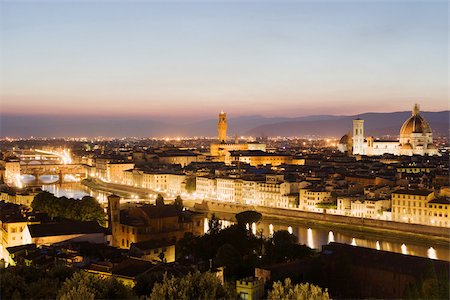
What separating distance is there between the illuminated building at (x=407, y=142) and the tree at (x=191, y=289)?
2870 centimetres

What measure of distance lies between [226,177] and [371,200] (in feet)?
23.9

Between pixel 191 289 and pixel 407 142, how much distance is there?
29838 mm

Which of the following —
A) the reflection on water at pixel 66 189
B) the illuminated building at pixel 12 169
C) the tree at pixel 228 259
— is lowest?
the reflection on water at pixel 66 189

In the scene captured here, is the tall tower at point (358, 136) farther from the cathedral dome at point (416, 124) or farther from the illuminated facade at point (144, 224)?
the illuminated facade at point (144, 224)

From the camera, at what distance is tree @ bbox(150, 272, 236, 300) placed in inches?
205

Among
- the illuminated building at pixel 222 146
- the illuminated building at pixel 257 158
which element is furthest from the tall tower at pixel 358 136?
the illuminated building at pixel 222 146

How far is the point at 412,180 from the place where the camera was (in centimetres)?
1920

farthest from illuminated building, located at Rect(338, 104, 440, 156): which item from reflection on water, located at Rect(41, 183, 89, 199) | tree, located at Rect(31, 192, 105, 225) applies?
tree, located at Rect(31, 192, 105, 225)

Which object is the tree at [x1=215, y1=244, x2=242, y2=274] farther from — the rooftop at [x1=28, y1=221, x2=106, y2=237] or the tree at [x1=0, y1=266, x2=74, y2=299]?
the rooftop at [x1=28, y1=221, x2=106, y2=237]

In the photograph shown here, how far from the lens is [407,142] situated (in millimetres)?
33219

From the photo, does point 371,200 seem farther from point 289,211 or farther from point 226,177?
point 226,177

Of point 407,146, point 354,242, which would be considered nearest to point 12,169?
point 407,146

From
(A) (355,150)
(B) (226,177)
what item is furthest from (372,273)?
(A) (355,150)

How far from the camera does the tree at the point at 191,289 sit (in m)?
5.21
